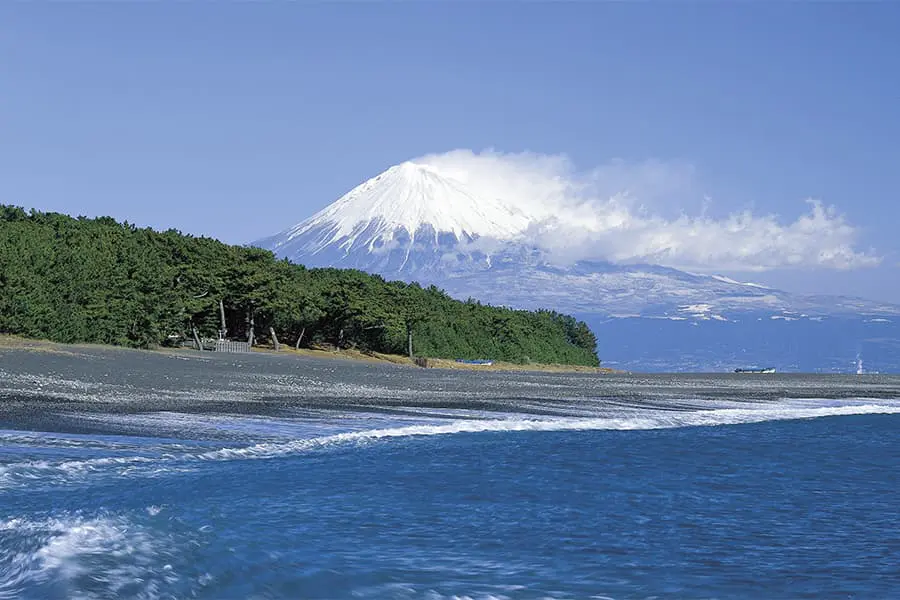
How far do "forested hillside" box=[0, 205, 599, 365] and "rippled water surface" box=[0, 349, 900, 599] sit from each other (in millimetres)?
31518

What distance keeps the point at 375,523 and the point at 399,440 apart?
9.66m

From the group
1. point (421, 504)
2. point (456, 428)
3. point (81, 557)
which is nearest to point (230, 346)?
point (456, 428)

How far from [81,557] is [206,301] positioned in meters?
73.9

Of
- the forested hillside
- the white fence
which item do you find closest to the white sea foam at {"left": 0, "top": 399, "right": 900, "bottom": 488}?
the forested hillside

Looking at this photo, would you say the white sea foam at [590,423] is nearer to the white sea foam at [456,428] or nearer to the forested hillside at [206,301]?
the white sea foam at [456,428]

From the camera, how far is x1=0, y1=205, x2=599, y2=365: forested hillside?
60.2 m

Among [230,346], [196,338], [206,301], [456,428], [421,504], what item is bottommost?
[421,504]

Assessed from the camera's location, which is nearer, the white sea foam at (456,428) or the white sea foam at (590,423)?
the white sea foam at (456,428)

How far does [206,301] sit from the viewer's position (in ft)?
273

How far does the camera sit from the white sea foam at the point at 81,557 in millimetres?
9898

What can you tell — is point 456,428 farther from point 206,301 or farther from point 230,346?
point 206,301

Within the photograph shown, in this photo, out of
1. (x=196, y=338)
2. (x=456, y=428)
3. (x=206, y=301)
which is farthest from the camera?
(x=206, y=301)

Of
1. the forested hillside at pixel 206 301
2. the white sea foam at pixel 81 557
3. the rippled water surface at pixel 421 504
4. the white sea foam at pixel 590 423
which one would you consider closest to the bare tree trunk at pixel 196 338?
the forested hillside at pixel 206 301

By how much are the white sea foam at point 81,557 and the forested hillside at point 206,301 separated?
46.9 metres
